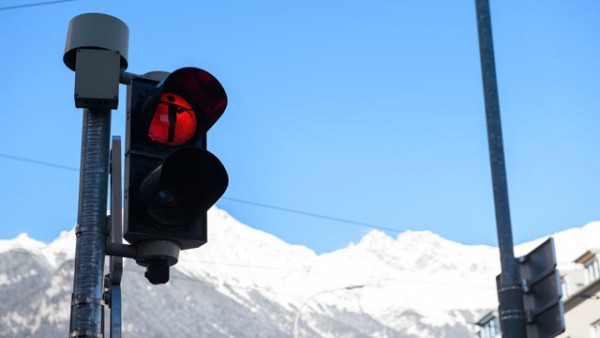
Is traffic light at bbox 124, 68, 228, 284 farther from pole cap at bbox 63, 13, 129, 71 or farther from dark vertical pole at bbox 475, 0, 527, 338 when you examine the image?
dark vertical pole at bbox 475, 0, 527, 338

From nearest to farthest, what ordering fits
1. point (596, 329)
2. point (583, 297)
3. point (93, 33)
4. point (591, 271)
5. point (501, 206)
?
point (93, 33)
point (501, 206)
point (596, 329)
point (583, 297)
point (591, 271)

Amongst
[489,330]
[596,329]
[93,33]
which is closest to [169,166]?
[93,33]

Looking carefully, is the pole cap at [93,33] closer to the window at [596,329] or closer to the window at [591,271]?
the window at [596,329]

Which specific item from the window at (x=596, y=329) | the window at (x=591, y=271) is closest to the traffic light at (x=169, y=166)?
the window at (x=596, y=329)

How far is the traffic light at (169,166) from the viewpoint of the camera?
141 inches

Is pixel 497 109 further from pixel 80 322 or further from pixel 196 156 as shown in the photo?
pixel 80 322

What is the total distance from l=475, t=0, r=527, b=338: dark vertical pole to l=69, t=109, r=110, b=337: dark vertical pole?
4.05 m

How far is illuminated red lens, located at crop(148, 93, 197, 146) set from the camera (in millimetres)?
3793

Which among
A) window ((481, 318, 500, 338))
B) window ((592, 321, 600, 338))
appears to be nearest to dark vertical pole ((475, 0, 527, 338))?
window ((592, 321, 600, 338))

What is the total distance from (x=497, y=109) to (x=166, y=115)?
4.63 meters

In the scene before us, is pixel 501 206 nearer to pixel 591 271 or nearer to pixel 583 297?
pixel 583 297

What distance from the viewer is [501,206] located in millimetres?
7316

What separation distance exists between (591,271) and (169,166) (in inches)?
1833

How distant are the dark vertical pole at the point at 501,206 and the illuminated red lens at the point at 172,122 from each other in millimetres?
3779
